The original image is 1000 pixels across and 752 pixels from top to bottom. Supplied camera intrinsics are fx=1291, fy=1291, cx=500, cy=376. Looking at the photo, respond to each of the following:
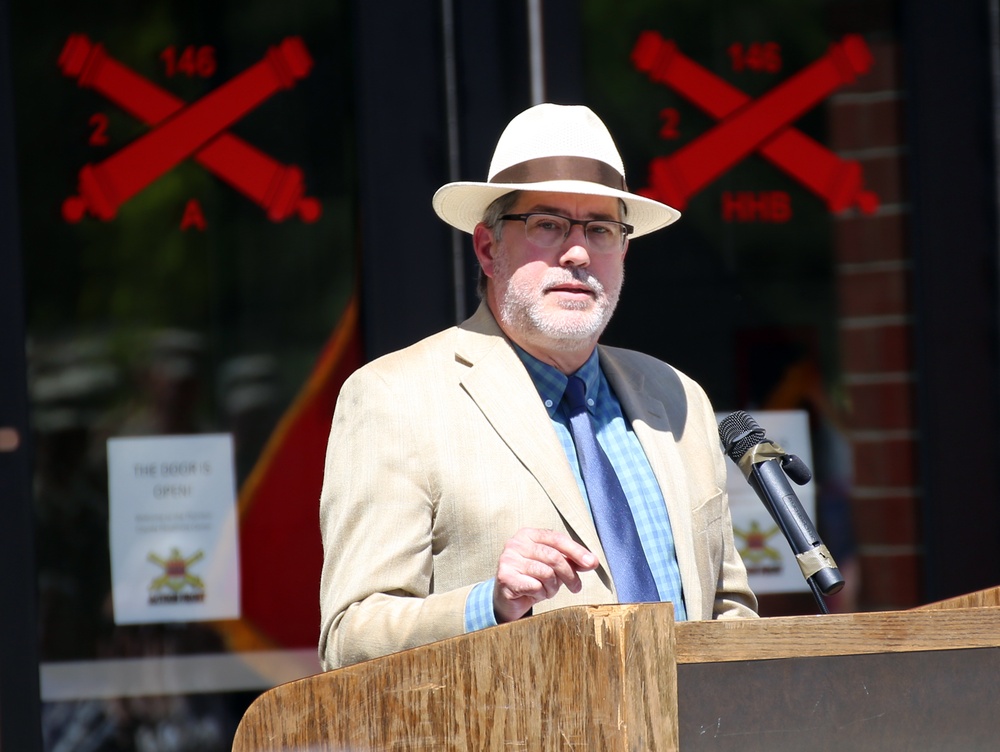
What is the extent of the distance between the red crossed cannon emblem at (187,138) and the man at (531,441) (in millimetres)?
1502

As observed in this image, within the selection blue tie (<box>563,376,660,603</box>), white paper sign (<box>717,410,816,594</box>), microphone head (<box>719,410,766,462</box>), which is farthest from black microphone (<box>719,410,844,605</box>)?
white paper sign (<box>717,410,816,594</box>)

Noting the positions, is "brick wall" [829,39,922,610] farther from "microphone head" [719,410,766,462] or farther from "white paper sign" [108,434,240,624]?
"microphone head" [719,410,766,462]

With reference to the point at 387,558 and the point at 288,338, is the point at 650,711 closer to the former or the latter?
the point at 387,558

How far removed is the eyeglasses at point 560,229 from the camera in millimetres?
2354

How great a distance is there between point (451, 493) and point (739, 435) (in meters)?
0.51

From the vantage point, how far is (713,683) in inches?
50.5

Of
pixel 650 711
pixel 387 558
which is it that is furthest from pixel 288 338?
pixel 650 711

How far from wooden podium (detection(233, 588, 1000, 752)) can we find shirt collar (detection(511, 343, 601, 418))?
3.17 feet

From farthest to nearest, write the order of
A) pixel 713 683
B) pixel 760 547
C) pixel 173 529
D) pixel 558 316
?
pixel 760 547 < pixel 173 529 < pixel 558 316 < pixel 713 683

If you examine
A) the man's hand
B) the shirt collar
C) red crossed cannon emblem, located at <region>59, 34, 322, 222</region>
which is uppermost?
red crossed cannon emblem, located at <region>59, 34, 322, 222</region>

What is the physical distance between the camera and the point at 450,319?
152 inches

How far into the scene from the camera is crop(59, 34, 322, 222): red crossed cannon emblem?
385 centimetres

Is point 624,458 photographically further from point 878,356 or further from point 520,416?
point 878,356

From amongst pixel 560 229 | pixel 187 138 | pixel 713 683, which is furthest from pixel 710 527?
pixel 187 138
